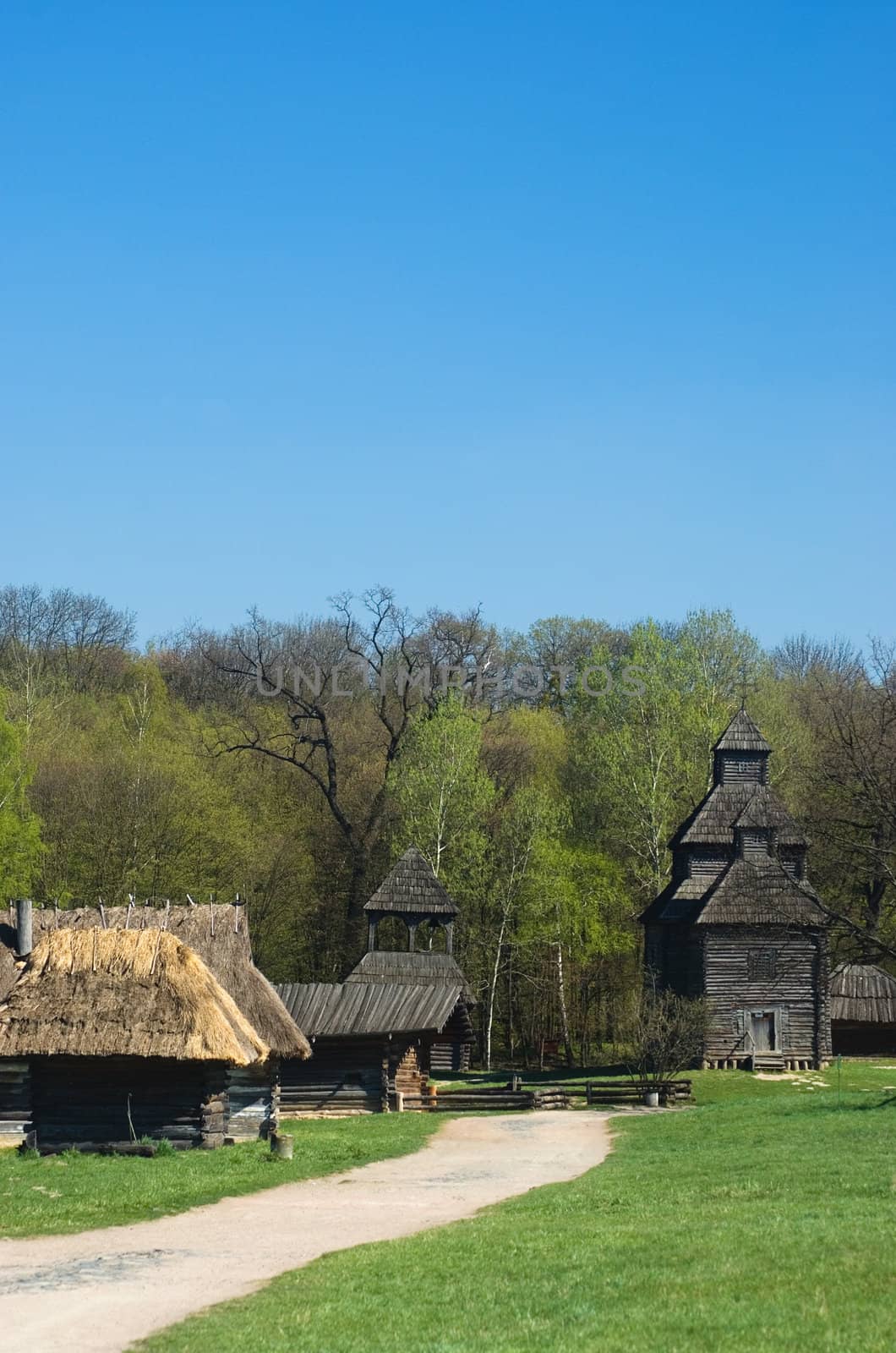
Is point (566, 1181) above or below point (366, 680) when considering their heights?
below

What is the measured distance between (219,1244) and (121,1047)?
1164 cm

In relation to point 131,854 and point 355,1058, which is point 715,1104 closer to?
point 355,1058

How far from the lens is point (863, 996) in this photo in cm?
5459

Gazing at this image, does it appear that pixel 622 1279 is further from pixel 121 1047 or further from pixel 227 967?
pixel 227 967

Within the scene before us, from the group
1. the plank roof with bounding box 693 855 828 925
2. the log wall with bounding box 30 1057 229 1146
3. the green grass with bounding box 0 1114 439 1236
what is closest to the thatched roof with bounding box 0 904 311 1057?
the green grass with bounding box 0 1114 439 1236

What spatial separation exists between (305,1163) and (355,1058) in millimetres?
13934

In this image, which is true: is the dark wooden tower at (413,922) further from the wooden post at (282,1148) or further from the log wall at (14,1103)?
the wooden post at (282,1148)

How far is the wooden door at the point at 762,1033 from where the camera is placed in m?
50.3

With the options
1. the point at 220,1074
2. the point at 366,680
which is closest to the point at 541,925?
the point at 366,680

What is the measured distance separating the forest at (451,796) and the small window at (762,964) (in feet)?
11.1

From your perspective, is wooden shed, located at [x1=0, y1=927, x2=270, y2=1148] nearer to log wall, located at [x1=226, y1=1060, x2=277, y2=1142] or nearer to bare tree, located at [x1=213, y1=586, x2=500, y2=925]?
log wall, located at [x1=226, y1=1060, x2=277, y2=1142]

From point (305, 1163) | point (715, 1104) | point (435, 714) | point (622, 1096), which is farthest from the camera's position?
point (435, 714)

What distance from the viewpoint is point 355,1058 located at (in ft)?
134

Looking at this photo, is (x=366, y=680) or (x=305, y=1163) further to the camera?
(x=366, y=680)
